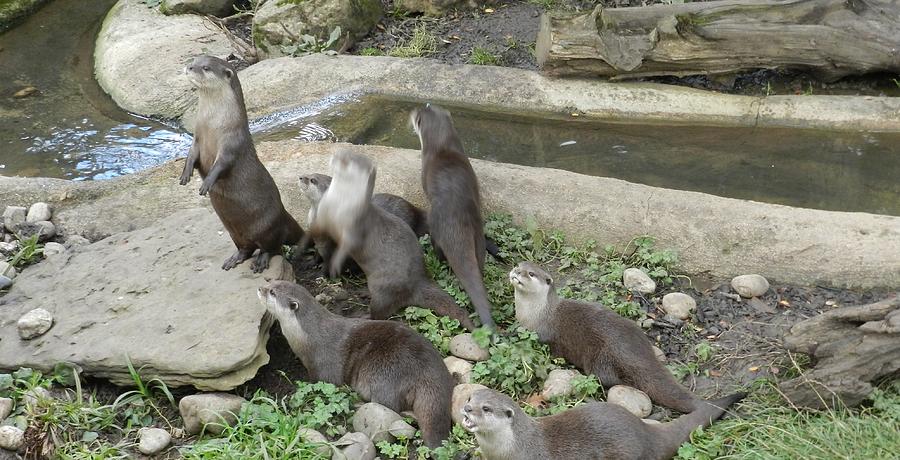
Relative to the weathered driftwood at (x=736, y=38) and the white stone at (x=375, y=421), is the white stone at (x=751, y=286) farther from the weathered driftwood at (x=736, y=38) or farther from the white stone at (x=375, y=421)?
the weathered driftwood at (x=736, y=38)

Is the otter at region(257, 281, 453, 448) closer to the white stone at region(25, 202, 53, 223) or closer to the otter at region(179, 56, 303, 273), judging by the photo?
the otter at region(179, 56, 303, 273)

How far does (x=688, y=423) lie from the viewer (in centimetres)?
336

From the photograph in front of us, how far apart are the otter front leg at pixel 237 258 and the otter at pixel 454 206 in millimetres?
→ 911

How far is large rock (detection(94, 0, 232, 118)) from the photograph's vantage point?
22.6ft

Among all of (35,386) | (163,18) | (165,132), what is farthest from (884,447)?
(163,18)

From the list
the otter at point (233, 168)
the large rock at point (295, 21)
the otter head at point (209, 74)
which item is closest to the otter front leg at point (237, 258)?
the otter at point (233, 168)

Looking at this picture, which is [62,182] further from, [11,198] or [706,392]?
[706,392]

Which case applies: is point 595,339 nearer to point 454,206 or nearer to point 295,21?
point 454,206

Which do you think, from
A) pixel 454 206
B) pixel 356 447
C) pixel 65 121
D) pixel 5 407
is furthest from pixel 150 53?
pixel 356 447

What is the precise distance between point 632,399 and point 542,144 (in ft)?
8.77

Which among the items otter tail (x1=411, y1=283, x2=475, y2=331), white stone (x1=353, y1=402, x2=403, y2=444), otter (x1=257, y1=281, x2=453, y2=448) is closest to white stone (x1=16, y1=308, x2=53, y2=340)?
otter (x1=257, y1=281, x2=453, y2=448)

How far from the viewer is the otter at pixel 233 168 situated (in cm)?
419

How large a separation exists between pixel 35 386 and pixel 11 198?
184 cm

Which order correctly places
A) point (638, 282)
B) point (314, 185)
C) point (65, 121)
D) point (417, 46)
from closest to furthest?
point (638, 282), point (314, 185), point (65, 121), point (417, 46)
